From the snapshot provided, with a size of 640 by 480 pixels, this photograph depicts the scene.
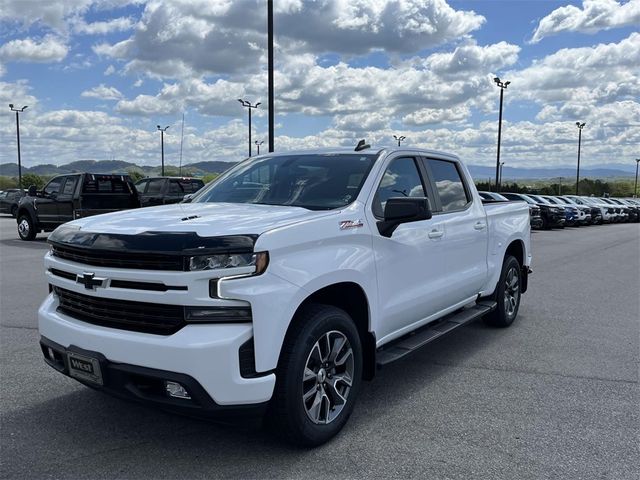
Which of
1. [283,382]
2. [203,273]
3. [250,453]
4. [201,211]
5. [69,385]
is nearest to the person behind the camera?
[203,273]

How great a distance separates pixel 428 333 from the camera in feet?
15.8

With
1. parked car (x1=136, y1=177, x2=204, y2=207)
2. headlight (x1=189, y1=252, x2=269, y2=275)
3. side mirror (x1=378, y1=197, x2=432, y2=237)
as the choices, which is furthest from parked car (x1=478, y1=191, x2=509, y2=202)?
parked car (x1=136, y1=177, x2=204, y2=207)

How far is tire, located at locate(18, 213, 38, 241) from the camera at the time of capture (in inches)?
667

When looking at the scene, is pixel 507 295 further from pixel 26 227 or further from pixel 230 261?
pixel 26 227

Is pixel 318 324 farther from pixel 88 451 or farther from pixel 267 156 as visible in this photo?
pixel 267 156

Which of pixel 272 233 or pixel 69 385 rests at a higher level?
pixel 272 233

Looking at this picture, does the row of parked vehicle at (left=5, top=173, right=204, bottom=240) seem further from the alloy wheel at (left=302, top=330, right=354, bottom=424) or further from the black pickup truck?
the alloy wheel at (left=302, top=330, right=354, bottom=424)

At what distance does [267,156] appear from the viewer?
514 cm

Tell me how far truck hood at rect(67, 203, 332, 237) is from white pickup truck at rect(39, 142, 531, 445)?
0.04 ft

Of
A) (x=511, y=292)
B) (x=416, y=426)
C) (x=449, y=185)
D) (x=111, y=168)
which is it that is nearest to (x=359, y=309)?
(x=416, y=426)

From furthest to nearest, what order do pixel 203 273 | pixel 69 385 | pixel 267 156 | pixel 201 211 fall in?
pixel 267 156 < pixel 69 385 < pixel 201 211 < pixel 203 273

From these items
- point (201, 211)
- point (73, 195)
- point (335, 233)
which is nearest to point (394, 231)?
point (335, 233)

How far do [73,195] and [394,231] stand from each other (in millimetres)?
13582

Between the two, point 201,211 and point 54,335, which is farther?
point 201,211
